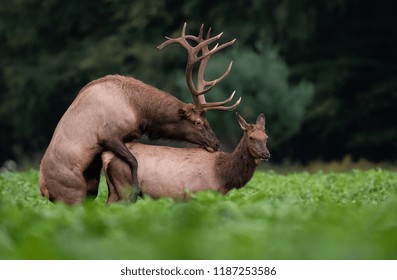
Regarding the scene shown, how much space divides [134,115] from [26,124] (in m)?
32.0

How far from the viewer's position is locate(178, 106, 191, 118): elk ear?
1262cm

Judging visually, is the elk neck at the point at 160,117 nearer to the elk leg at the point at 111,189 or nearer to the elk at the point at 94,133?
the elk at the point at 94,133

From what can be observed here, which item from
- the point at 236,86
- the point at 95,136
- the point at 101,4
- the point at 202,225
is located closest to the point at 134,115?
the point at 95,136

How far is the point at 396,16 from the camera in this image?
41.3 meters

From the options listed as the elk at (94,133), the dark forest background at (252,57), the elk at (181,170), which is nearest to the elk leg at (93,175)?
the elk at (94,133)

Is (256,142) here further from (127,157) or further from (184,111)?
(127,157)

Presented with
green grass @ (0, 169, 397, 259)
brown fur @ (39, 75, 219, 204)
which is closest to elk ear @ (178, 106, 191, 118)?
brown fur @ (39, 75, 219, 204)

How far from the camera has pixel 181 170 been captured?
12062 mm

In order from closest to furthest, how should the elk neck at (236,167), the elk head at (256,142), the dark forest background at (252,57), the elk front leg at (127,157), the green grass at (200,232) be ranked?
the green grass at (200,232) < the elk front leg at (127,157) < the elk neck at (236,167) < the elk head at (256,142) < the dark forest background at (252,57)

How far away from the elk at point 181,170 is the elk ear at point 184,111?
0.41 m

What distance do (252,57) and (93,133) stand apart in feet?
81.9

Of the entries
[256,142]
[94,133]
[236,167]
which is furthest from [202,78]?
[94,133]

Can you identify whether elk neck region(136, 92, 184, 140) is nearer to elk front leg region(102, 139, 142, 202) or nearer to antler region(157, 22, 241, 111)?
antler region(157, 22, 241, 111)

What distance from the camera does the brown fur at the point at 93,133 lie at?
11.8 meters
